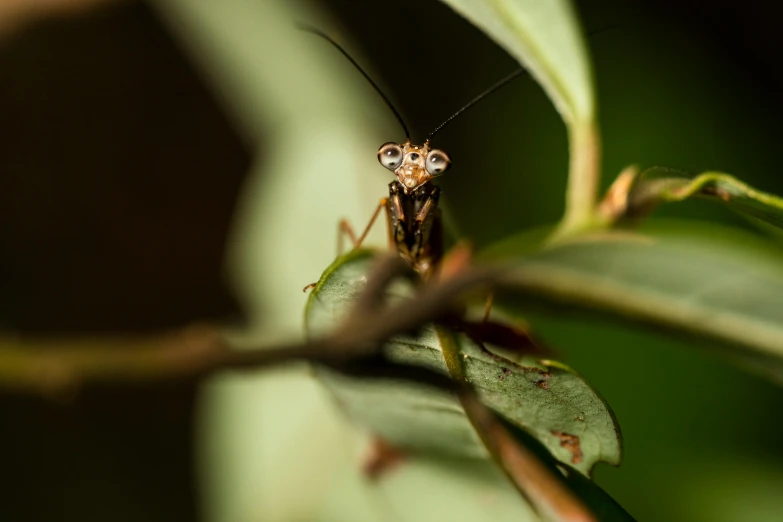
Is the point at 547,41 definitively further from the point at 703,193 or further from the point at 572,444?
the point at 572,444

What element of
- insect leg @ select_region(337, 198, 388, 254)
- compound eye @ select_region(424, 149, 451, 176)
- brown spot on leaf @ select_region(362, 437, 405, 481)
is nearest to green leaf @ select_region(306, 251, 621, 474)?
brown spot on leaf @ select_region(362, 437, 405, 481)

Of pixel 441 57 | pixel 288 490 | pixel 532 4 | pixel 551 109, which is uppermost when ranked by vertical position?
pixel 441 57

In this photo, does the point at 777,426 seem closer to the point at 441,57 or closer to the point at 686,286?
the point at 686,286

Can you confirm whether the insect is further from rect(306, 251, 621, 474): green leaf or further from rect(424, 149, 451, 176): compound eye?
rect(306, 251, 621, 474): green leaf

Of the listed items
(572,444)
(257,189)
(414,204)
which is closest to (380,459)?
(414,204)

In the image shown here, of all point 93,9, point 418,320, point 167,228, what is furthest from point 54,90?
point 418,320

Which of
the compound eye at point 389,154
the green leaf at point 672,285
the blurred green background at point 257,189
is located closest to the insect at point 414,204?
the compound eye at point 389,154
